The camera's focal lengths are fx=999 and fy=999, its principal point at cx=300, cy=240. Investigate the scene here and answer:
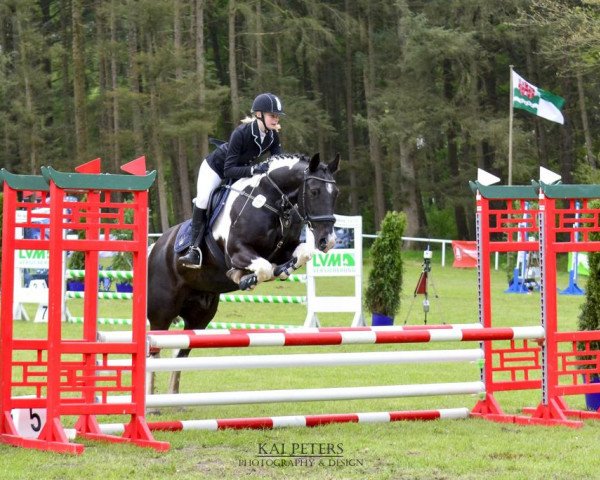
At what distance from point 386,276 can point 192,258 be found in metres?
6.15

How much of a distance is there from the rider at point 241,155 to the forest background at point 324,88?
21.0m

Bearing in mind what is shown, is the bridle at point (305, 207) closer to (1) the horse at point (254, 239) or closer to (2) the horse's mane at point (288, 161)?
(1) the horse at point (254, 239)

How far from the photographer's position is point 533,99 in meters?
24.0

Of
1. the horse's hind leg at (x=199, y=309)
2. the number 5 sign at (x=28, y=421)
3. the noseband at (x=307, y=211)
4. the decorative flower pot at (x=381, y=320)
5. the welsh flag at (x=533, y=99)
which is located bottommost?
the number 5 sign at (x=28, y=421)

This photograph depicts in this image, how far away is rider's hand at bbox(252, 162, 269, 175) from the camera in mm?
7113

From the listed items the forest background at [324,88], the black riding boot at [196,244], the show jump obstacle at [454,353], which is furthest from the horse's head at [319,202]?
the forest background at [324,88]

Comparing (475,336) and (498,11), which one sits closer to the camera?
(475,336)

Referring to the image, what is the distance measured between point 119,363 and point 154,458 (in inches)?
37.2

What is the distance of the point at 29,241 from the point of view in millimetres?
5750

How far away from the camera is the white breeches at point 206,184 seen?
738cm

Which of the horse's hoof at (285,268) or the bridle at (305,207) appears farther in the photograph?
the horse's hoof at (285,268)

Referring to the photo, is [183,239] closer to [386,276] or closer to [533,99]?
[386,276]

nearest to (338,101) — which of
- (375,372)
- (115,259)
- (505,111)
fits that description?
(505,111)

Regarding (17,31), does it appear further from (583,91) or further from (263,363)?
(263,363)
